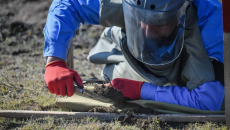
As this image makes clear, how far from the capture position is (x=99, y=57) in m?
3.37

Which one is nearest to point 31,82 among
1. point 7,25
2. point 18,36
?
point 18,36

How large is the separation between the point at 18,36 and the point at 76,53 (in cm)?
108

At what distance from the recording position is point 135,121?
7.80ft

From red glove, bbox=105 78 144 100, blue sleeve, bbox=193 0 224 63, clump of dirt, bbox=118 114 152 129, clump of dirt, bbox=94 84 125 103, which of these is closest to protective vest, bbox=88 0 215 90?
blue sleeve, bbox=193 0 224 63

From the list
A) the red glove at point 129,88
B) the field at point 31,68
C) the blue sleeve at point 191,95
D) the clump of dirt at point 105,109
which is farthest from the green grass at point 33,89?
the red glove at point 129,88

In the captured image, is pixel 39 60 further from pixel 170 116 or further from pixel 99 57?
pixel 170 116

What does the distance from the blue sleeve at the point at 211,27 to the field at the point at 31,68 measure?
0.58 metres

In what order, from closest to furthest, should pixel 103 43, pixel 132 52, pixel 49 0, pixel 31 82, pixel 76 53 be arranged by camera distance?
1. pixel 132 52
2. pixel 31 82
3. pixel 103 43
4. pixel 76 53
5. pixel 49 0

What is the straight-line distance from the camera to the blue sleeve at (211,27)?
2.50 m

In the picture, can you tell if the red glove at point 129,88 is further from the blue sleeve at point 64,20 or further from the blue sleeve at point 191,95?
the blue sleeve at point 64,20

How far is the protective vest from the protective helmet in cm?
12

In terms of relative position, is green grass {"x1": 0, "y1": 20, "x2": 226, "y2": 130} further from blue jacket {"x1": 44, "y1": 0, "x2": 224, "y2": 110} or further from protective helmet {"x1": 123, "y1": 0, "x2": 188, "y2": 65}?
protective helmet {"x1": 123, "y1": 0, "x2": 188, "y2": 65}

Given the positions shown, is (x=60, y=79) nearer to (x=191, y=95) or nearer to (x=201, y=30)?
(x=191, y=95)

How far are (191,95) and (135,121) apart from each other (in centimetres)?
53
